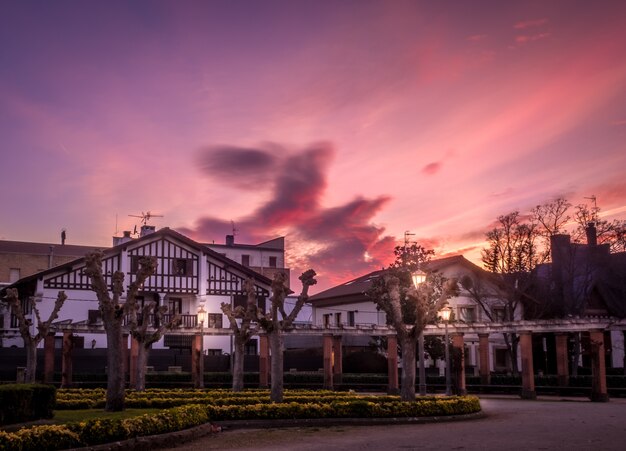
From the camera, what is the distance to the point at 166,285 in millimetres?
56281

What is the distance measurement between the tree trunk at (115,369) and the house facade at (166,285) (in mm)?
31061

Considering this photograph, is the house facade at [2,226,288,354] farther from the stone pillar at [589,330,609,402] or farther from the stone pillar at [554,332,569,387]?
the stone pillar at [589,330,609,402]

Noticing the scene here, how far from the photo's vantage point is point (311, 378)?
155 feet

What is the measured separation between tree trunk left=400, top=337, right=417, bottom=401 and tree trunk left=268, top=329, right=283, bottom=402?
15.0ft

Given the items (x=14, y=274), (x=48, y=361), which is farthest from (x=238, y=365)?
(x=14, y=274)

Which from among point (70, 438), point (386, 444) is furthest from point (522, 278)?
point (70, 438)

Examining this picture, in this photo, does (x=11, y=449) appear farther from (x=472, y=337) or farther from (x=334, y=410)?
(x=472, y=337)

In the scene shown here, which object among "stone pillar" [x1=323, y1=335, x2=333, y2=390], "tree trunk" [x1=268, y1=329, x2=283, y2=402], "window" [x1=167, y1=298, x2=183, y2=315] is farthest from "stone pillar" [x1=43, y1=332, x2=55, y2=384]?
"tree trunk" [x1=268, y1=329, x2=283, y2=402]

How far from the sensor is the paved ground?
57.0ft

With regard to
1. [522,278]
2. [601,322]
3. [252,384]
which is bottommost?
[252,384]

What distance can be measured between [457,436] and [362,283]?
4602 cm

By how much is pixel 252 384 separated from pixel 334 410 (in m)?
24.8

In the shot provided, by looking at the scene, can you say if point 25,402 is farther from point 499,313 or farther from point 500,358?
point 500,358

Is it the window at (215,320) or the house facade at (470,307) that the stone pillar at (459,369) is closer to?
the house facade at (470,307)
